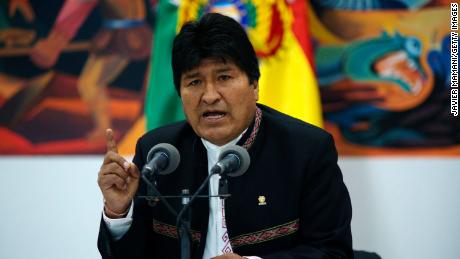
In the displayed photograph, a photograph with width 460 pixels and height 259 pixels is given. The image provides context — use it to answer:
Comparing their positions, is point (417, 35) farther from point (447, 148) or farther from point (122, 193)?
point (122, 193)

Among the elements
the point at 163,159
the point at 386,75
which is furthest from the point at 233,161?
the point at 386,75

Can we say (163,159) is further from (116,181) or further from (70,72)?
(70,72)

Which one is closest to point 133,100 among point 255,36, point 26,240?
point 255,36

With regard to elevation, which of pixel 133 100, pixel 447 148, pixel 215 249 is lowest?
pixel 215 249

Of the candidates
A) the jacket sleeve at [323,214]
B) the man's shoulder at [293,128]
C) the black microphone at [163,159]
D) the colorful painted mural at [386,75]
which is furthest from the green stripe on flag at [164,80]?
the black microphone at [163,159]

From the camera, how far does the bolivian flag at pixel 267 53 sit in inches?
119

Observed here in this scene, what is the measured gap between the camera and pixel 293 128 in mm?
2199

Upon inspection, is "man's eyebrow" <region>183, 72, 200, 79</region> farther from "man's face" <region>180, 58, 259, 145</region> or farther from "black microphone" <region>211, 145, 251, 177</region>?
"black microphone" <region>211, 145, 251, 177</region>

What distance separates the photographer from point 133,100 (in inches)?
141

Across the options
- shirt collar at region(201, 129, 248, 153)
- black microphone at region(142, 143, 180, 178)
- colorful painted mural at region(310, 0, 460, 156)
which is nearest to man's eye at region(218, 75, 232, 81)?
shirt collar at region(201, 129, 248, 153)

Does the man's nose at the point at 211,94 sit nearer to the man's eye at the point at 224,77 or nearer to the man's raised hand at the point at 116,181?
the man's eye at the point at 224,77

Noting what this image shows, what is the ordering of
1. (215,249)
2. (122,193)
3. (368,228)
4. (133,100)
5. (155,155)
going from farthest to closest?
(133,100)
(368,228)
(215,249)
(122,193)
(155,155)

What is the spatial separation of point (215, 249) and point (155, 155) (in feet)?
1.65

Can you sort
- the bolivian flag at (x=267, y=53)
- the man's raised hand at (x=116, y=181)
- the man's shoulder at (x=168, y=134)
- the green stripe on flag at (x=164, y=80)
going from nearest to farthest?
the man's raised hand at (x=116, y=181) → the man's shoulder at (x=168, y=134) → the bolivian flag at (x=267, y=53) → the green stripe on flag at (x=164, y=80)
